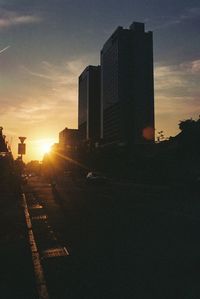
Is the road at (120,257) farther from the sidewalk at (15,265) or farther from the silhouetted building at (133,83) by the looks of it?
the silhouetted building at (133,83)

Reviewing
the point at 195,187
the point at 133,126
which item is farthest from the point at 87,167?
the point at 195,187

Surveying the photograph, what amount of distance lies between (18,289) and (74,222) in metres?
8.41

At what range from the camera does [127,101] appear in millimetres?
160125

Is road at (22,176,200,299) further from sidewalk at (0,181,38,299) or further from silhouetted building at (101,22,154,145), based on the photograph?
silhouetted building at (101,22,154,145)

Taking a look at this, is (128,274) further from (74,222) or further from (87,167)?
(87,167)

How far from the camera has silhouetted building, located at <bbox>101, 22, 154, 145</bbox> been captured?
15775cm

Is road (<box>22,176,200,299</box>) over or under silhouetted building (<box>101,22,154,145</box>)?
under

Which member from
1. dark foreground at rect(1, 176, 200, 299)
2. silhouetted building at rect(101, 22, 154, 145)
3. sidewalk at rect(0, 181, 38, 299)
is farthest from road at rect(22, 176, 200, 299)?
silhouetted building at rect(101, 22, 154, 145)

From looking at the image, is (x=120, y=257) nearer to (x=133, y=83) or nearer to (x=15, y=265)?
(x=15, y=265)

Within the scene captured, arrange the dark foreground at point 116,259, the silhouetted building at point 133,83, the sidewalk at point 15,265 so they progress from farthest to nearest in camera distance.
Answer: the silhouetted building at point 133,83 < the sidewalk at point 15,265 < the dark foreground at point 116,259

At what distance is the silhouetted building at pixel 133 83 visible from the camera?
157750 millimetres

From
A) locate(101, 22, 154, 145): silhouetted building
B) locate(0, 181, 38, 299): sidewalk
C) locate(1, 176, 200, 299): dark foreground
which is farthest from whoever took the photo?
locate(101, 22, 154, 145): silhouetted building

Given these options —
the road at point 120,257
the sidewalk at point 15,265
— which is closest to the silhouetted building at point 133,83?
the road at point 120,257

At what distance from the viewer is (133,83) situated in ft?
520
